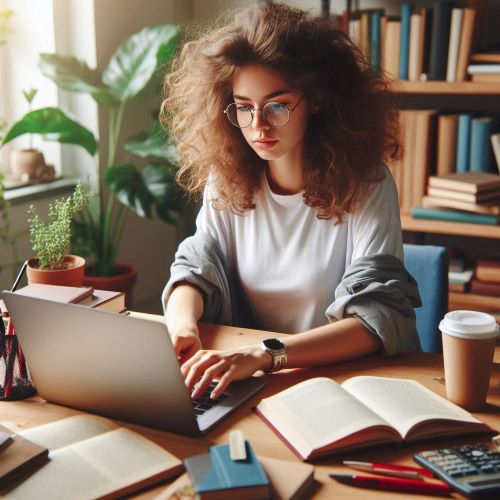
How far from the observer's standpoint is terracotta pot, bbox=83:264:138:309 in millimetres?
2787

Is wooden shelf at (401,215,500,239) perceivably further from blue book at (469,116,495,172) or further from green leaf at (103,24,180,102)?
green leaf at (103,24,180,102)

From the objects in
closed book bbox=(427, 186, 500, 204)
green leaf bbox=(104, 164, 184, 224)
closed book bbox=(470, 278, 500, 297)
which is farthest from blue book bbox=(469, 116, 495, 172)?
green leaf bbox=(104, 164, 184, 224)

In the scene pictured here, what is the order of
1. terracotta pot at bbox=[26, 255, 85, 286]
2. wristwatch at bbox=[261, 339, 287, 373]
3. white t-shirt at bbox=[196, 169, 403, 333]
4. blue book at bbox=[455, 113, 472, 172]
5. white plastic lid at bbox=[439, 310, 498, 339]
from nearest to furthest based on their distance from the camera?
white plastic lid at bbox=[439, 310, 498, 339] → wristwatch at bbox=[261, 339, 287, 373] → terracotta pot at bbox=[26, 255, 85, 286] → white t-shirt at bbox=[196, 169, 403, 333] → blue book at bbox=[455, 113, 472, 172]

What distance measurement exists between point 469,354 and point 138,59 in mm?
1958

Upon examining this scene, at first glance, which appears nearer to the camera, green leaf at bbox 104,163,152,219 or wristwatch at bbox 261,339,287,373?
wristwatch at bbox 261,339,287,373

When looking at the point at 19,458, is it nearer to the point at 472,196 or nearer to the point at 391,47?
the point at 472,196

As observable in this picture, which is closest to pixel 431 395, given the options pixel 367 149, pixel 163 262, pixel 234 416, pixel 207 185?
pixel 234 416

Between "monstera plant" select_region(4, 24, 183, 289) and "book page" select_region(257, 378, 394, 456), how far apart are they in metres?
1.59

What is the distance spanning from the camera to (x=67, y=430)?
3.64 feet

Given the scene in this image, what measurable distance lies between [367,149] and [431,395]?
659 mm

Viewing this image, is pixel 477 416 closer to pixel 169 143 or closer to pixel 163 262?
pixel 169 143

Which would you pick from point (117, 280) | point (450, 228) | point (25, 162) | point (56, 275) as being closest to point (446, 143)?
point (450, 228)

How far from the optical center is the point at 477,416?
1.16m

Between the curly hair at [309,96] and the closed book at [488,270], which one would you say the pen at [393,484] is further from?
the closed book at [488,270]
